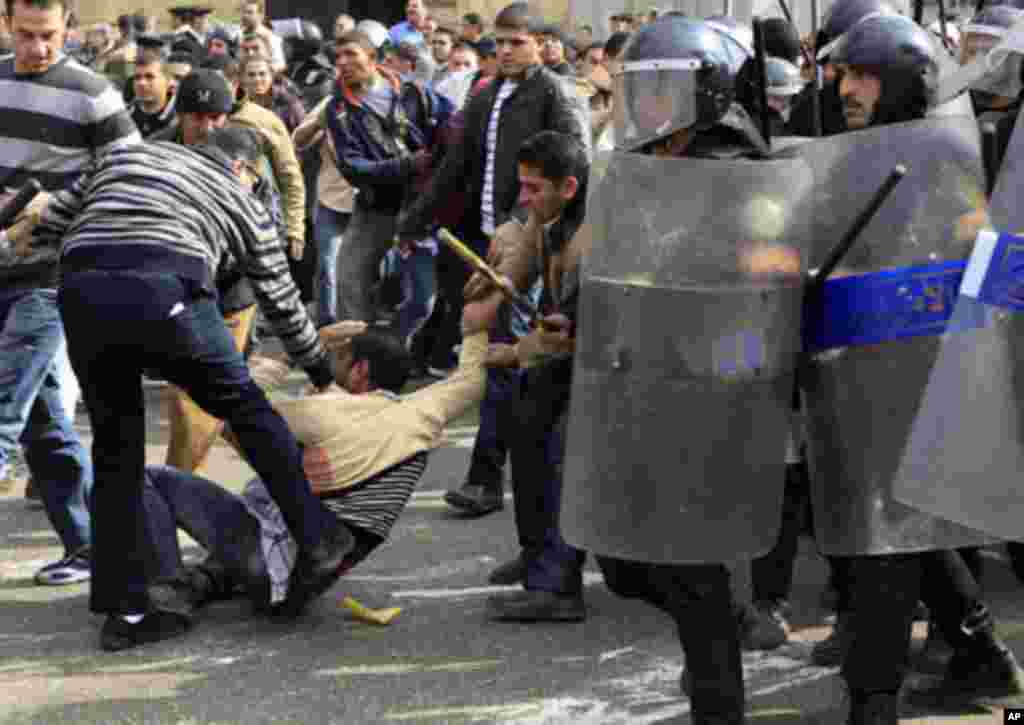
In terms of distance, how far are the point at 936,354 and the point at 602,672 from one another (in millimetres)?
1559

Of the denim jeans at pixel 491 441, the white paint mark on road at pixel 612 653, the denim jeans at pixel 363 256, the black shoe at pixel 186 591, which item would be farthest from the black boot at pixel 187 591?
the denim jeans at pixel 363 256

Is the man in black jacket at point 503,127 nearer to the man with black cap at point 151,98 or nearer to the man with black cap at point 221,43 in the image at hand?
the man with black cap at point 151,98

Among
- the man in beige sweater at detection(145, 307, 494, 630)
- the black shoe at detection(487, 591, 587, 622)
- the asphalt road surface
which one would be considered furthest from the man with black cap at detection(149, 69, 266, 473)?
the black shoe at detection(487, 591, 587, 622)

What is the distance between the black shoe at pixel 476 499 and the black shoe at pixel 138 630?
163 cm

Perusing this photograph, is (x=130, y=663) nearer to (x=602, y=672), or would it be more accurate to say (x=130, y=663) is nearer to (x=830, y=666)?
(x=602, y=672)

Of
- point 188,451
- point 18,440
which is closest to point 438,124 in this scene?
point 188,451

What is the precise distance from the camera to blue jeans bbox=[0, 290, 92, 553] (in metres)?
5.97

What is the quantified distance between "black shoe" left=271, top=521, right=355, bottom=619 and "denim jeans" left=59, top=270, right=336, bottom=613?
3 cm

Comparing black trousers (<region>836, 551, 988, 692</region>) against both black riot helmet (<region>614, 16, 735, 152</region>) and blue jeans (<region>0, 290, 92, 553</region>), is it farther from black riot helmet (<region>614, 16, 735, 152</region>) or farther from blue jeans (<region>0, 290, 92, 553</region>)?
blue jeans (<region>0, 290, 92, 553</region>)

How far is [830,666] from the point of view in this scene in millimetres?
5102

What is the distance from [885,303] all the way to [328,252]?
6.62 m

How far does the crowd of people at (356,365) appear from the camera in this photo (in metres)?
4.17

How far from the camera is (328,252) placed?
10.4m

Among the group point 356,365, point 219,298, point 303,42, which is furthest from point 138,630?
point 303,42
